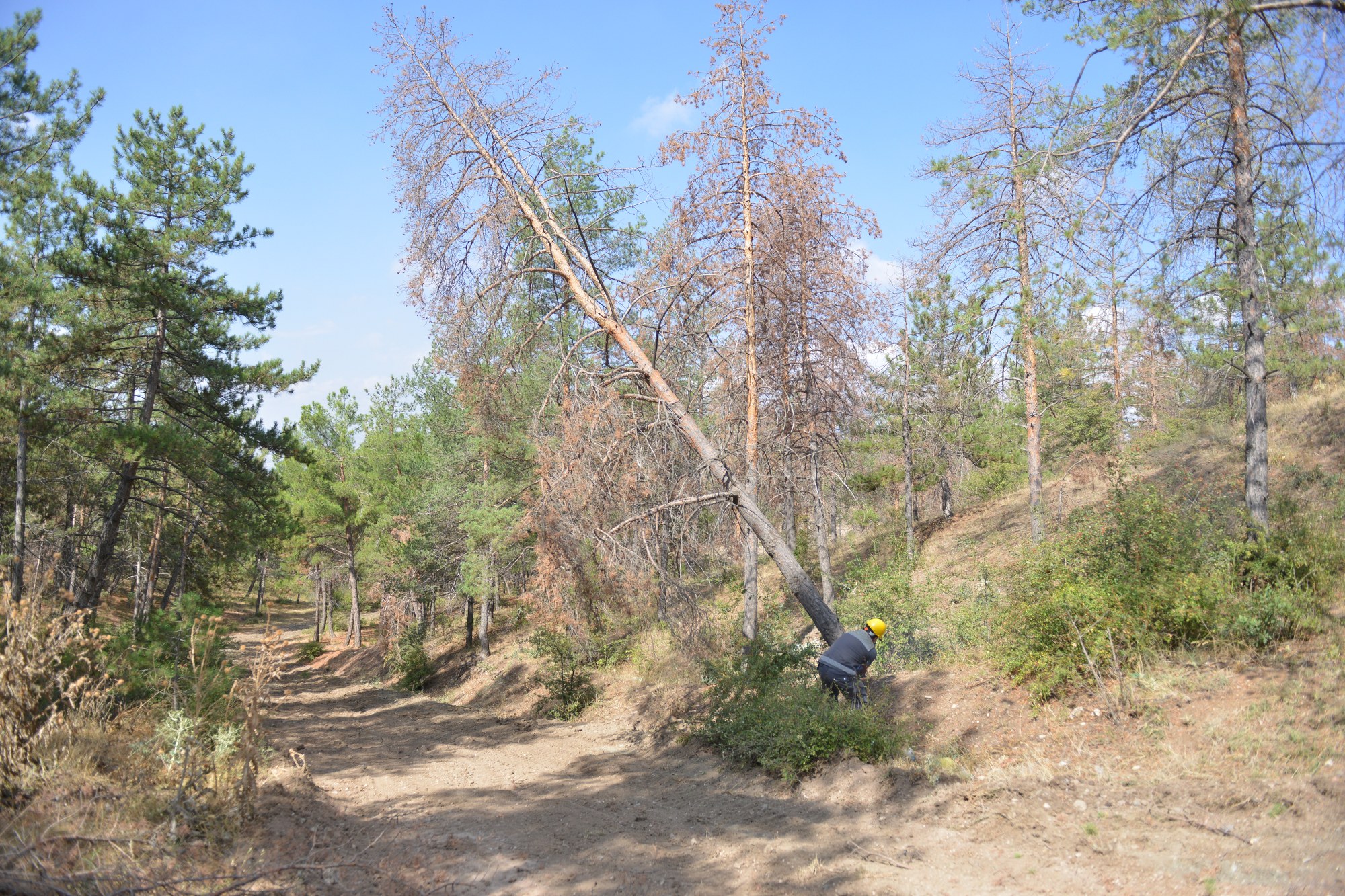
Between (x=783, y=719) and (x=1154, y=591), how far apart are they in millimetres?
4187

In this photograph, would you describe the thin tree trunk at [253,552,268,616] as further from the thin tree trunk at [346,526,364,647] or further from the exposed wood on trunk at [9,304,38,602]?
the exposed wood on trunk at [9,304,38,602]

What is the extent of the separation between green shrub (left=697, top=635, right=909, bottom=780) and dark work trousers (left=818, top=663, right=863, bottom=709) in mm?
123

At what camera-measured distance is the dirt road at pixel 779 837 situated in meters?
4.61

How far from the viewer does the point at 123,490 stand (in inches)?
509

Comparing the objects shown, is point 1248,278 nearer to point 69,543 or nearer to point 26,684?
point 26,684

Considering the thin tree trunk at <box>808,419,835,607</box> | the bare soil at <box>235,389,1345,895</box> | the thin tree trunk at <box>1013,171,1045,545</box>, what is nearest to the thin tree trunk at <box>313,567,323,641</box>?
the thin tree trunk at <box>808,419,835,607</box>

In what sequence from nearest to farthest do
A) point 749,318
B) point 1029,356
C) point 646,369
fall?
point 646,369 → point 749,318 → point 1029,356

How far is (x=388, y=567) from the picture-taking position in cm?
2762

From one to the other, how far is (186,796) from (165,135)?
1386 cm

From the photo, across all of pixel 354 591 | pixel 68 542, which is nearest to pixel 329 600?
pixel 354 591

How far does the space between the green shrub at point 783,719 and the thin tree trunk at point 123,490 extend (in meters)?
10.1

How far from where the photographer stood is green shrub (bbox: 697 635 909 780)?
24.9 ft

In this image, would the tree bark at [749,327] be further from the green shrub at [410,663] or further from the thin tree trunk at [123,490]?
the green shrub at [410,663]

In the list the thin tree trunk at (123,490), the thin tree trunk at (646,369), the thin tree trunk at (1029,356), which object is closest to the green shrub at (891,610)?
the thin tree trunk at (646,369)
